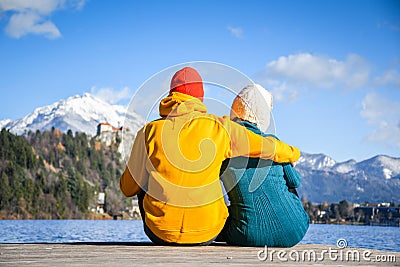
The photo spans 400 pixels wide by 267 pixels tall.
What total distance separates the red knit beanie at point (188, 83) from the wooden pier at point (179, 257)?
1.46m

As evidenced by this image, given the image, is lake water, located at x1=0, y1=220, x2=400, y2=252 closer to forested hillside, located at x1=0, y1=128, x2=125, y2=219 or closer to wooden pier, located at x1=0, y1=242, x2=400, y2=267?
wooden pier, located at x1=0, y1=242, x2=400, y2=267

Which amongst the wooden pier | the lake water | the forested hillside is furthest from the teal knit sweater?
the forested hillside

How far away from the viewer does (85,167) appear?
149 meters

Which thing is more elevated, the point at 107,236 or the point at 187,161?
the point at 187,161

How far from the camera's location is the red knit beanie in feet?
19.4

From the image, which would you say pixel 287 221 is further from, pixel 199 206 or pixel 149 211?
pixel 149 211

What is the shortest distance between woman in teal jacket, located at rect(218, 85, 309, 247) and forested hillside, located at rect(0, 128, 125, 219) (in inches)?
4280

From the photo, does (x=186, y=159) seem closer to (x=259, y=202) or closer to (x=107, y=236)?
(x=259, y=202)

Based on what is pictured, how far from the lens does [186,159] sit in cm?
563

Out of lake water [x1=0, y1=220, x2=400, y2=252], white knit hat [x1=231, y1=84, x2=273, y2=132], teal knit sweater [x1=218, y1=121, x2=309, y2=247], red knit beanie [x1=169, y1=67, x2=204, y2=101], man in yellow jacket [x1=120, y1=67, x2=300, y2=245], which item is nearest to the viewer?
man in yellow jacket [x1=120, y1=67, x2=300, y2=245]

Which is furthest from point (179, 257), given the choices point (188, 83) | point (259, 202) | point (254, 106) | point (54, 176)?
point (54, 176)

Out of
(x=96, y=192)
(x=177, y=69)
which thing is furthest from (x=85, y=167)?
(x=177, y=69)

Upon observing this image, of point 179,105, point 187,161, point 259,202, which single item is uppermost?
point 179,105

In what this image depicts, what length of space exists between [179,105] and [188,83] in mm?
295
